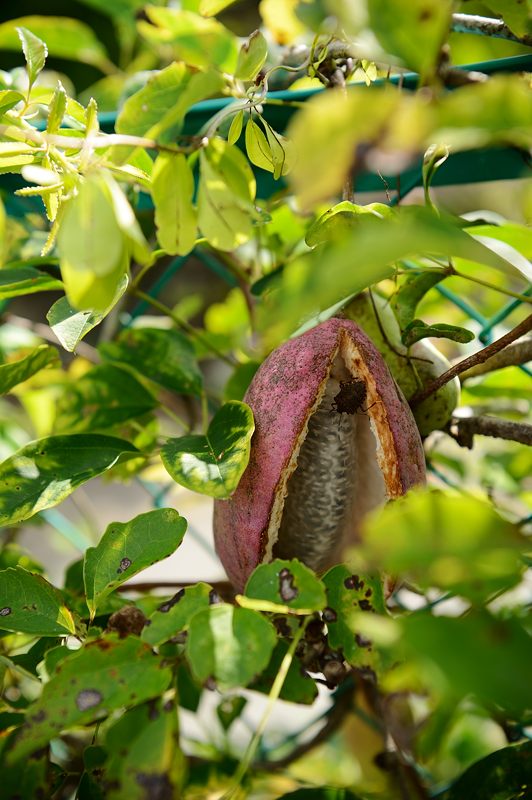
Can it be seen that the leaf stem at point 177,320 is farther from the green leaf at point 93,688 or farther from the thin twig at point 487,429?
the green leaf at point 93,688

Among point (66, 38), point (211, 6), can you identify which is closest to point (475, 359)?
point (211, 6)

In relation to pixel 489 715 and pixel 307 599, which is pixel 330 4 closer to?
pixel 307 599

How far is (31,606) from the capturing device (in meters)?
0.48

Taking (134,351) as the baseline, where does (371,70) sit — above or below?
above

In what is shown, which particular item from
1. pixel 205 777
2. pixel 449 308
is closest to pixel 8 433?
pixel 205 777

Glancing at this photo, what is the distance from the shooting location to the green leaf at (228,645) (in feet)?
1.18

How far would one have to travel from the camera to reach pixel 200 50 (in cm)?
41

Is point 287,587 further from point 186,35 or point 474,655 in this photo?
point 186,35

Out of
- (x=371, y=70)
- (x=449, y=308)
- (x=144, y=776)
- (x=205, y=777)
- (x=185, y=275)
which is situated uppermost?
(x=371, y=70)

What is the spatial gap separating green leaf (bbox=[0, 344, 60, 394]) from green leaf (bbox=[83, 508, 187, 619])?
16cm

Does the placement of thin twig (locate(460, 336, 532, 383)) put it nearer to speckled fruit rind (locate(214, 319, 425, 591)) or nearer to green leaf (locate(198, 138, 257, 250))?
speckled fruit rind (locate(214, 319, 425, 591))

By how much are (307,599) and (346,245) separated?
0.69 feet

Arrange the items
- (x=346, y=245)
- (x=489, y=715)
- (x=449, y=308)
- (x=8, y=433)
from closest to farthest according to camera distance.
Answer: (x=346, y=245) → (x=489, y=715) → (x=8, y=433) → (x=449, y=308)

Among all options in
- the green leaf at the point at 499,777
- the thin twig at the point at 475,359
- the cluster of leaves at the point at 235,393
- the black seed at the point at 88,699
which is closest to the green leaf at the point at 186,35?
the cluster of leaves at the point at 235,393
